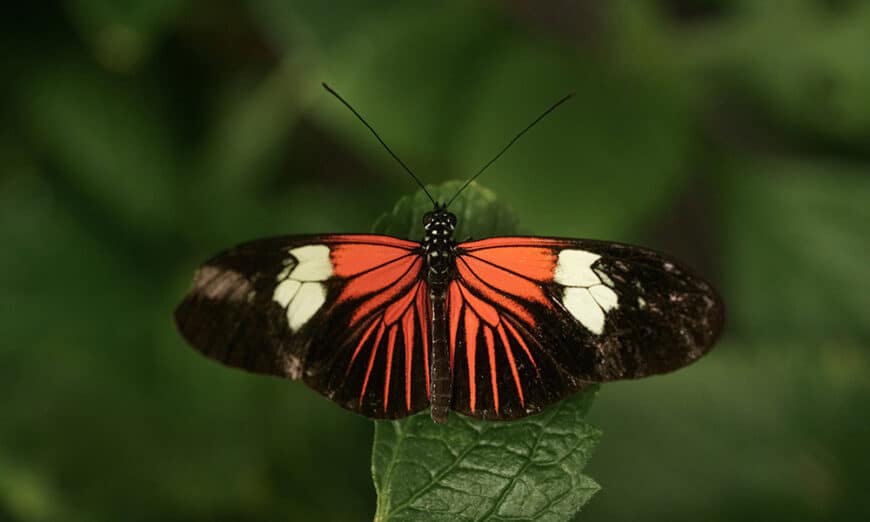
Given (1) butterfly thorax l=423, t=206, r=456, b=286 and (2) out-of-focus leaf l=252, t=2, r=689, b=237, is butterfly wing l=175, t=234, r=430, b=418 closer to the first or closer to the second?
(1) butterfly thorax l=423, t=206, r=456, b=286

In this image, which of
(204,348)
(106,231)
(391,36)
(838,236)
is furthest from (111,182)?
(838,236)

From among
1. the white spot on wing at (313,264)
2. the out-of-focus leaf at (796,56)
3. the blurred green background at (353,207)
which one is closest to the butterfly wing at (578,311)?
the white spot on wing at (313,264)

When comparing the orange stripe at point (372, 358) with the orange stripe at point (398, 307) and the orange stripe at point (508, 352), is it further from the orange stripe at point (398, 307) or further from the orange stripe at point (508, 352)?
the orange stripe at point (508, 352)

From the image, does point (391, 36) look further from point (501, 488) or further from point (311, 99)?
point (501, 488)

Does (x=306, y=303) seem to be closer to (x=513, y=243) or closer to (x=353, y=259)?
(x=353, y=259)

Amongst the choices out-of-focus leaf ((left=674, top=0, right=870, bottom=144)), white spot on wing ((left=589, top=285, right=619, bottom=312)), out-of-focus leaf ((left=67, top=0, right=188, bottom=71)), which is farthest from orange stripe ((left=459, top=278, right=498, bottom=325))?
out-of-focus leaf ((left=674, top=0, right=870, bottom=144))

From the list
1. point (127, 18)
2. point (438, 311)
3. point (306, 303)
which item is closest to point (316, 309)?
point (306, 303)
